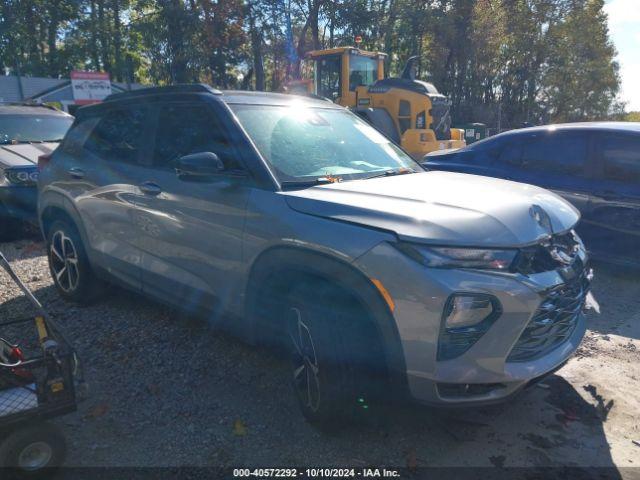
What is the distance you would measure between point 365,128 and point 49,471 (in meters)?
3.11

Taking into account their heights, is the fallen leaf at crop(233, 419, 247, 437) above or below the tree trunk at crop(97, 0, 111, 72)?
below

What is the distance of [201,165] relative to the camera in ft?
9.91

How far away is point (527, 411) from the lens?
312cm

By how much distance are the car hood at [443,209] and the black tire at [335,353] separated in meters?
0.44

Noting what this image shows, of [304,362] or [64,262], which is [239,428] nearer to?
[304,362]

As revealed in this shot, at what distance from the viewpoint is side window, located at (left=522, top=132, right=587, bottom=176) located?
18.1 ft

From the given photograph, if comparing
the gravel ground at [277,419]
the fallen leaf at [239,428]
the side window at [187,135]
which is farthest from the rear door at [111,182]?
the fallen leaf at [239,428]

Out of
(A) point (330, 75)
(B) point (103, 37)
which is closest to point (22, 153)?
(A) point (330, 75)

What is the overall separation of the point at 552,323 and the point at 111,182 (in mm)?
3316

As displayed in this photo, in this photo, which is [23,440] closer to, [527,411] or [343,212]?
[343,212]

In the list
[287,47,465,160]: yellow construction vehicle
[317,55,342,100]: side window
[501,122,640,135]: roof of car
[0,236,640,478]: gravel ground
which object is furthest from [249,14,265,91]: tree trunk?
[0,236,640,478]: gravel ground

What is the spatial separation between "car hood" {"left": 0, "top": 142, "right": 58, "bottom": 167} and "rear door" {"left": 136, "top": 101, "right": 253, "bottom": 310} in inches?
166

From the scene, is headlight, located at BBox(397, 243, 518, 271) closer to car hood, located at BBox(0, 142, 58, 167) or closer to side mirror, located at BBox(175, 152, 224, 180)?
side mirror, located at BBox(175, 152, 224, 180)

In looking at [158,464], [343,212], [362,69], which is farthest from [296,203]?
[362,69]
